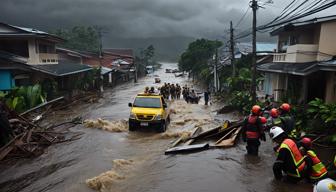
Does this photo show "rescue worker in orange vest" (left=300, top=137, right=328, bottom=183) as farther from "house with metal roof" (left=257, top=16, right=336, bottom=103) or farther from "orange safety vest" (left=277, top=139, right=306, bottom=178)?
"house with metal roof" (left=257, top=16, right=336, bottom=103)

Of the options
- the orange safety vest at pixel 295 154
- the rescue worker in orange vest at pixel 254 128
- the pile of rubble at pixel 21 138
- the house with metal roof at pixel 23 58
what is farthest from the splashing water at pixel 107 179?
the house with metal roof at pixel 23 58

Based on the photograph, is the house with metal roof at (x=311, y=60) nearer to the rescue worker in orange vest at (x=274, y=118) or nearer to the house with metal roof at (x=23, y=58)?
the rescue worker in orange vest at (x=274, y=118)

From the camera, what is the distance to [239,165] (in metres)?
8.82

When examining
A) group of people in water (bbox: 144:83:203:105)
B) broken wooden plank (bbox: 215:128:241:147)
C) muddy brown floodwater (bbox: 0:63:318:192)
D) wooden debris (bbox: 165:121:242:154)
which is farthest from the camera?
group of people in water (bbox: 144:83:203:105)

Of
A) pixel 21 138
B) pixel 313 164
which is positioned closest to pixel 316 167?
Result: pixel 313 164

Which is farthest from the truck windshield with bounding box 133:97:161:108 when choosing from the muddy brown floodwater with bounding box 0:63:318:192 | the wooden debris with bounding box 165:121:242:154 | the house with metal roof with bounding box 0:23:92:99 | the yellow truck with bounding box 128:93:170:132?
the house with metal roof with bounding box 0:23:92:99

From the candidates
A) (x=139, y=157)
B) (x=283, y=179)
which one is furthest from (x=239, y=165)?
(x=139, y=157)

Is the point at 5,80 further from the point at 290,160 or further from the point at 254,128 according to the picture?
the point at 290,160

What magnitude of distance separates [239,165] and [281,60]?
14564mm

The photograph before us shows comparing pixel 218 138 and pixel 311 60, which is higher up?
pixel 311 60

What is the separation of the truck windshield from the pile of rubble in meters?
3.45

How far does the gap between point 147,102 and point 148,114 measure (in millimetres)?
1128

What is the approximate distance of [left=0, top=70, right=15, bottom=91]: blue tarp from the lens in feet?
66.9

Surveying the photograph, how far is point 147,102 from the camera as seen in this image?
15.8 m
